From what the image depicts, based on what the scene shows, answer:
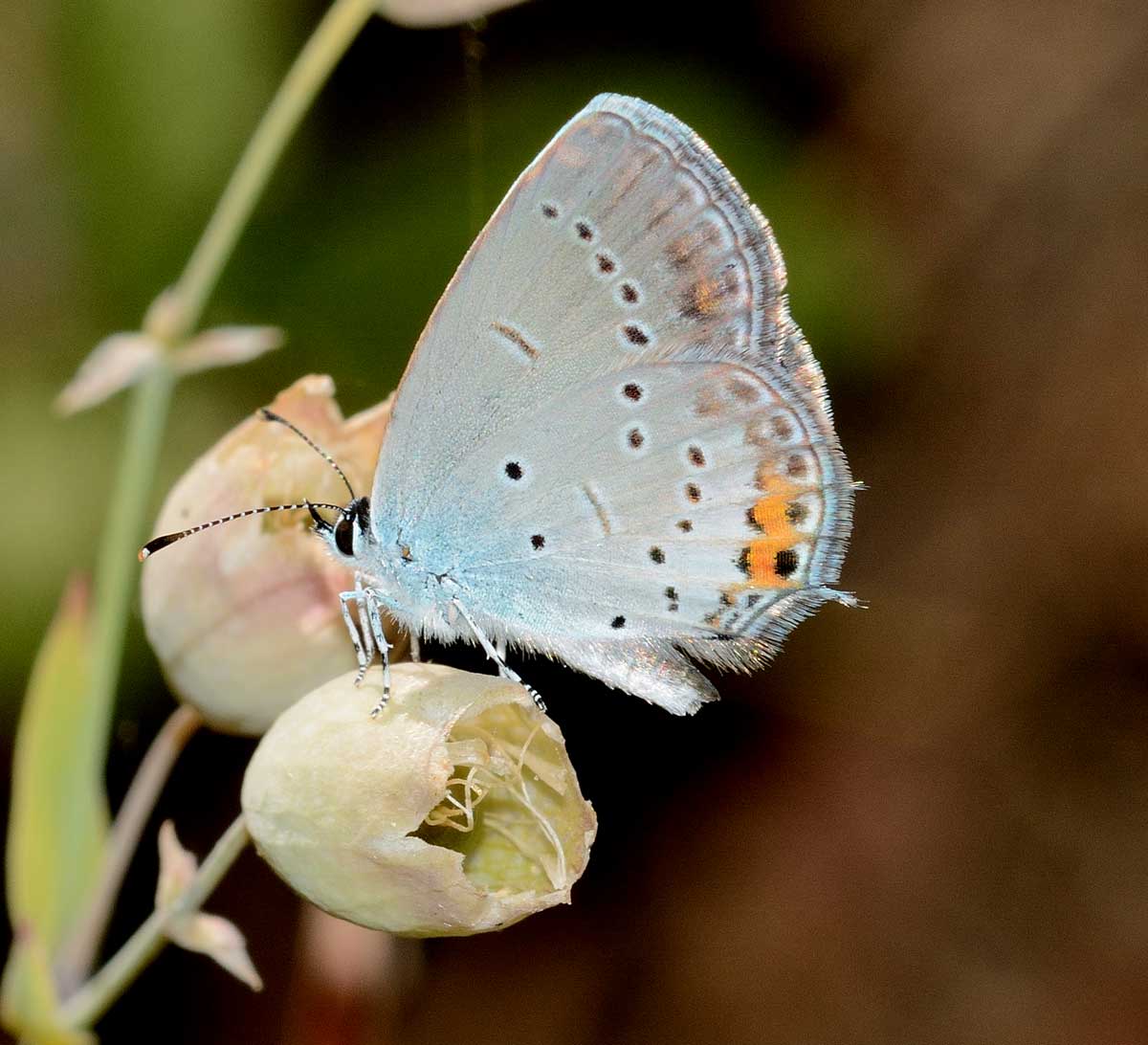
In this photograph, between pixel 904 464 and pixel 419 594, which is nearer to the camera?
pixel 419 594

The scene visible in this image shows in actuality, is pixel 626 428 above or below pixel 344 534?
above

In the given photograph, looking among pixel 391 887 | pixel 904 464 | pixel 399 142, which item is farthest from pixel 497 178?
pixel 391 887

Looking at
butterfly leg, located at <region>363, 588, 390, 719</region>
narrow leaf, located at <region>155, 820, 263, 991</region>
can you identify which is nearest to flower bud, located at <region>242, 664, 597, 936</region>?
butterfly leg, located at <region>363, 588, 390, 719</region>

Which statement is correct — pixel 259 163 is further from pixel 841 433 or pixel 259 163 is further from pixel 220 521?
pixel 841 433

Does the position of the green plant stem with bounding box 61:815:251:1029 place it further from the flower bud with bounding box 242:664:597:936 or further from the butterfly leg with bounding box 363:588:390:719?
the butterfly leg with bounding box 363:588:390:719

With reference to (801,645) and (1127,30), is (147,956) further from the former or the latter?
(1127,30)

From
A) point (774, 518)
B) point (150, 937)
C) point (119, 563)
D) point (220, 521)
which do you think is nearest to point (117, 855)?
point (150, 937)
